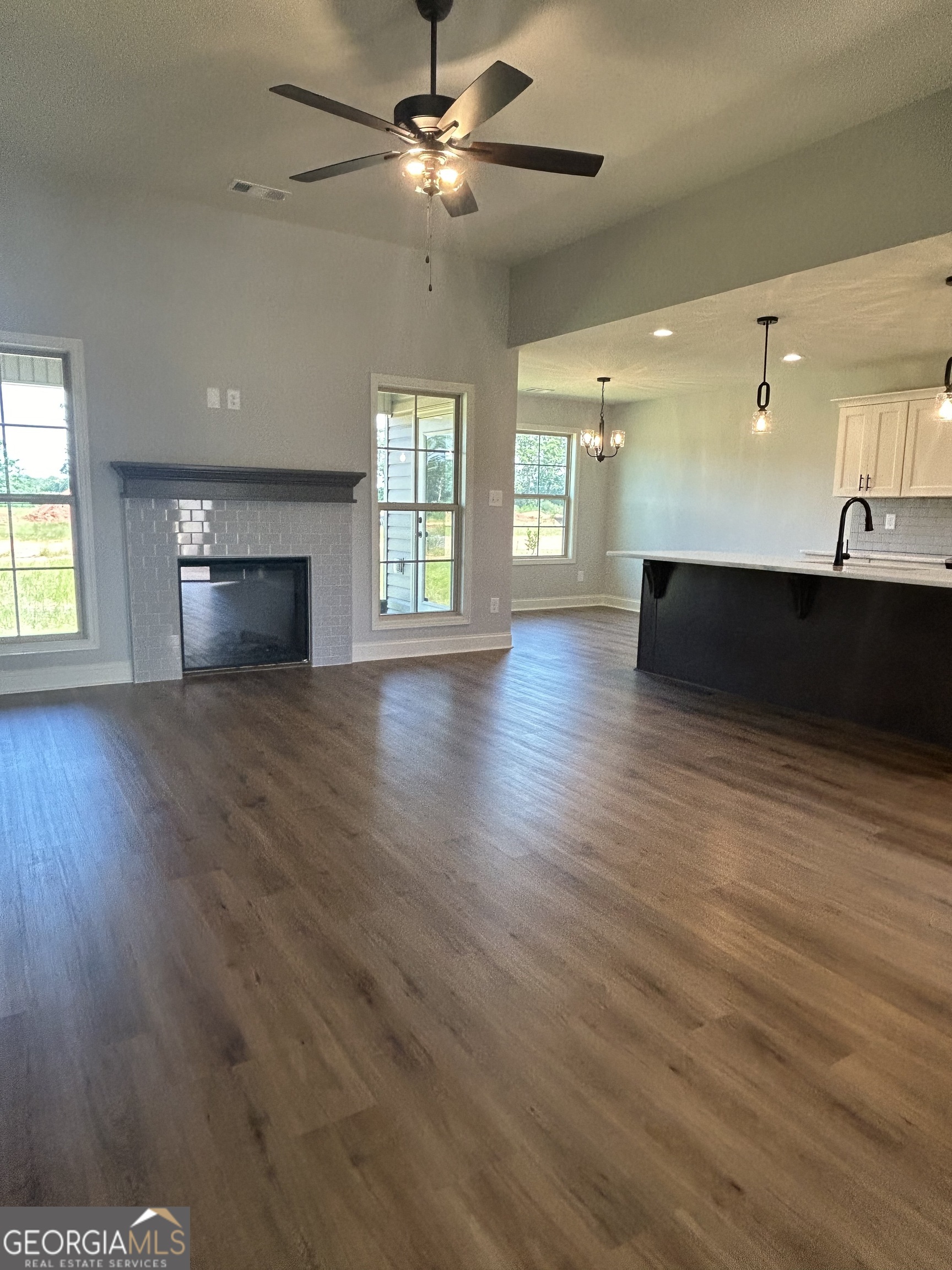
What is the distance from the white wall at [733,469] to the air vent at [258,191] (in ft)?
15.3

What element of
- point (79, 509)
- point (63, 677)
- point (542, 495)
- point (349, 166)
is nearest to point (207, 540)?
point (79, 509)

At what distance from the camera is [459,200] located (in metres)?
3.43

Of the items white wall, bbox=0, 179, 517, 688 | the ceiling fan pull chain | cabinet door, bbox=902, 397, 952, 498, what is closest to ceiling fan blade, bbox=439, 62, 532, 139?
the ceiling fan pull chain

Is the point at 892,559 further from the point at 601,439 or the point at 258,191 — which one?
the point at 258,191

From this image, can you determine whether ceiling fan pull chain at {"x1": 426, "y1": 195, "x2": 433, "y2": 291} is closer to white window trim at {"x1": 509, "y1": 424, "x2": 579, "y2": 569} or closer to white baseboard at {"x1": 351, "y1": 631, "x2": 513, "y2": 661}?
white baseboard at {"x1": 351, "y1": 631, "x2": 513, "y2": 661}

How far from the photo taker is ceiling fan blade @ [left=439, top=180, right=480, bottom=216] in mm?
3342

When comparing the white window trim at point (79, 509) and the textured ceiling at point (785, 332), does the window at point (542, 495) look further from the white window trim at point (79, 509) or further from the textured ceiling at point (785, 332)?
the white window trim at point (79, 509)

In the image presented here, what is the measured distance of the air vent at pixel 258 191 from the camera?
4.56m

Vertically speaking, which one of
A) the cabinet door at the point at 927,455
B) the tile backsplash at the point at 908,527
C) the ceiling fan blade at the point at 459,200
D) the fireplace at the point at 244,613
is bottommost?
the fireplace at the point at 244,613

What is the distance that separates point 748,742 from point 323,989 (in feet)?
9.54

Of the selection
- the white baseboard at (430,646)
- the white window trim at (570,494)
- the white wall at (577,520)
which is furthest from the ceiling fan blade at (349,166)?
the white window trim at (570,494)

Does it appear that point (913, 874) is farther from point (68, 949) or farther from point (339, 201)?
point (339, 201)

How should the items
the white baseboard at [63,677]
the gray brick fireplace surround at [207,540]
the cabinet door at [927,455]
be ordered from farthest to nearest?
the cabinet door at [927,455], the gray brick fireplace surround at [207,540], the white baseboard at [63,677]

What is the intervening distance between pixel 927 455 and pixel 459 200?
14.6 feet
